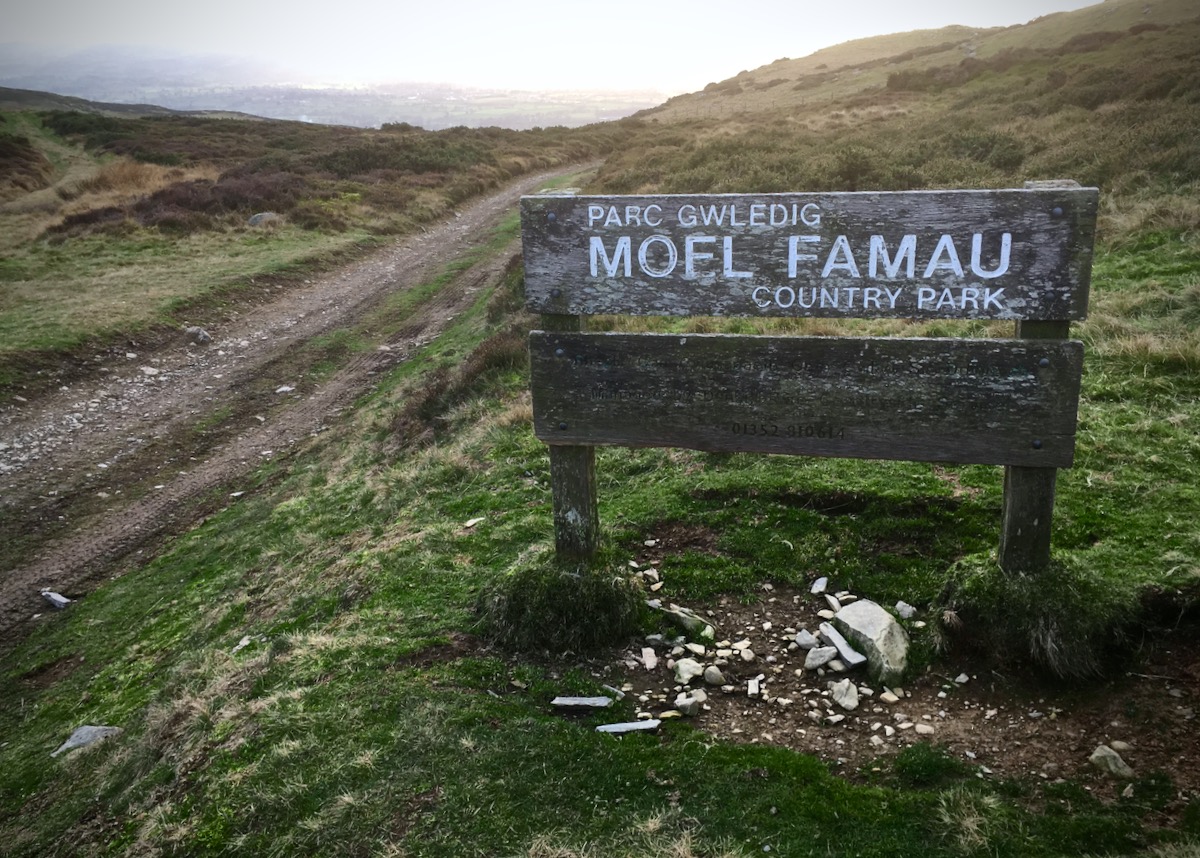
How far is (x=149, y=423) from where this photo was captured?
12.6 m

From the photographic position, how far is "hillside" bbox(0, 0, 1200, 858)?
11.4ft

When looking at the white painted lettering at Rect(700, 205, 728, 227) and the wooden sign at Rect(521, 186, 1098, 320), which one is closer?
the wooden sign at Rect(521, 186, 1098, 320)

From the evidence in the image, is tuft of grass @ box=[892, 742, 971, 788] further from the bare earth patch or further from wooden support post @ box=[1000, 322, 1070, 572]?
wooden support post @ box=[1000, 322, 1070, 572]

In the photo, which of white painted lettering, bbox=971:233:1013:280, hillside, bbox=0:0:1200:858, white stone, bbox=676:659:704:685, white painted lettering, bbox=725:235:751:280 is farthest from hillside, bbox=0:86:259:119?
white painted lettering, bbox=971:233:1013:280

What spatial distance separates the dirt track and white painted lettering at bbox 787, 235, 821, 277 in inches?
324

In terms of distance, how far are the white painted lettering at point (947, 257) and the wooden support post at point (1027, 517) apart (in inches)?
19.7

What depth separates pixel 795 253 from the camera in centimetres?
424

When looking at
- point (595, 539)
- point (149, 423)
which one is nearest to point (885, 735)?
point (595, 539)

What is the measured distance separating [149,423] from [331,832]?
36.2ft

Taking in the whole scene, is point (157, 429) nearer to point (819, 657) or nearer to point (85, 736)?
point (85, 736)

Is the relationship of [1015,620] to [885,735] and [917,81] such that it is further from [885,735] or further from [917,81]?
[917,81]

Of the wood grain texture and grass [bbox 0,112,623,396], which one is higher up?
grass [bbox 0,112,623,396]

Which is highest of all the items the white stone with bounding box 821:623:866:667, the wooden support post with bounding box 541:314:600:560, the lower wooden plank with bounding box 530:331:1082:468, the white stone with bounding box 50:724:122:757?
the lower wooden plank with bounding box 530:331:1082:468

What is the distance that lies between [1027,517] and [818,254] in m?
1.83
